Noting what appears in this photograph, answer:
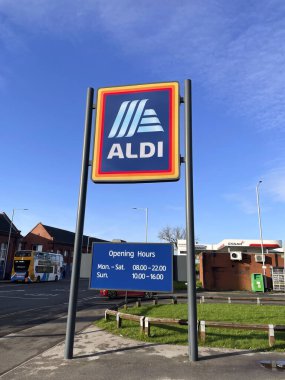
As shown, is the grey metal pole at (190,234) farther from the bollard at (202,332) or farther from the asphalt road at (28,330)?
the asphalt road at (28,330)

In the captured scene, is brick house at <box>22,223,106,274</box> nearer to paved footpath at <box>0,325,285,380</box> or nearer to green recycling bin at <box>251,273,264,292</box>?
green recycling bin at <box>251,273,264,292</box>

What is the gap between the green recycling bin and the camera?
32.7m

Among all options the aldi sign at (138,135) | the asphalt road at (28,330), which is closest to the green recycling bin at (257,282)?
the asphalt road at (28,330)

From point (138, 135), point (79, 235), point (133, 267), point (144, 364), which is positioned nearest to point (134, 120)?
point (138, 135)

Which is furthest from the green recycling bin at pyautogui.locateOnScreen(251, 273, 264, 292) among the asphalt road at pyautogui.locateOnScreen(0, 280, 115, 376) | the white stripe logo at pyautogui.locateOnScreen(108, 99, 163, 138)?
the white stripe logo at pyautogui.locateOnScreen(108, 99, 163, 138)

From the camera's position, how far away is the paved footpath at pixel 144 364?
6090mm

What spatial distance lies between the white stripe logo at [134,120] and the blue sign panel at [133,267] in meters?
2.87

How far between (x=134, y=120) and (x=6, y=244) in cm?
5472

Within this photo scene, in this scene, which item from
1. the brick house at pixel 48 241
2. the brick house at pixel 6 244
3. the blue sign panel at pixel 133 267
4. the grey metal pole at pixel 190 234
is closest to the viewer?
the grey metal pole at pixel 190 234

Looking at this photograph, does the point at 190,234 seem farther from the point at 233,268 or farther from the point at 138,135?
the point at 233,268

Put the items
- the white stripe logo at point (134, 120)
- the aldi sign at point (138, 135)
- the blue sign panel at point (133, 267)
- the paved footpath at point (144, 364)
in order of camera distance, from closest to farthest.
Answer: the paved footpath at point (144, 364) → the blue sign panel at point (133, 267) → the aldi sign at point (138, 135) → the white stripe logo at point (134, 120)

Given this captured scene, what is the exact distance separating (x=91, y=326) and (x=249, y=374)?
6773 mm

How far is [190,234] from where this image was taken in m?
7.35

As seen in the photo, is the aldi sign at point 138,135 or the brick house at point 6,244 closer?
the aldi sign at point 138,135
